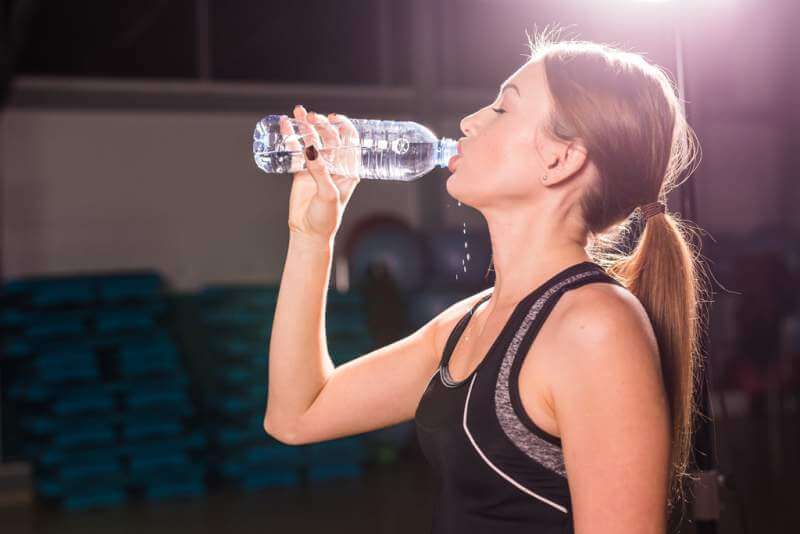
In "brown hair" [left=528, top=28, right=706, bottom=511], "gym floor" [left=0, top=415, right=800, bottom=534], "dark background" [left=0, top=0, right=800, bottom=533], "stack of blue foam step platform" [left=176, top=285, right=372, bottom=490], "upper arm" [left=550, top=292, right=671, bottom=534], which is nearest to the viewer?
"upper arm" [left=550, top=292, right=671, bottom=534]

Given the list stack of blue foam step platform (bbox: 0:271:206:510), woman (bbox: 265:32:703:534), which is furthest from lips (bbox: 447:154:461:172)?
stack of blue foam step platform (bbox: 0:271:206:510)

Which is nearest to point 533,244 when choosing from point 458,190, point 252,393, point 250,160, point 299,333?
point 458,190

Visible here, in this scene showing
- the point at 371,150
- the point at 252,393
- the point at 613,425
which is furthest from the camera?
the point at 252,393

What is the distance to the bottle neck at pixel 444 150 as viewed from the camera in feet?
5.41

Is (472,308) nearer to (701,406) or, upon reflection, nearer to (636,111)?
(636,111)

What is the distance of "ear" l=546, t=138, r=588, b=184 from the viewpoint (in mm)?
1244

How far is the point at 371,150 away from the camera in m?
2.15

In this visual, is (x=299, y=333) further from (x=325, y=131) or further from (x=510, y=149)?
(x=510, y=149)

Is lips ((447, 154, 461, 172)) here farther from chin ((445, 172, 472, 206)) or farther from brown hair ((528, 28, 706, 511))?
brown hair ((528, 28, 706, 511))

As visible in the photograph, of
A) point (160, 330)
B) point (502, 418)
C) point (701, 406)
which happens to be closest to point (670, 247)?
point (502, 418)

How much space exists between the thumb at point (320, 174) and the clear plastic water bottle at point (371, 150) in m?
0.01

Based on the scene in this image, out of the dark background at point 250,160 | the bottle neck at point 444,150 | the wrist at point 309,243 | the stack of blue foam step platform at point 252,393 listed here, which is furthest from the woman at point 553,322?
the stack of blue foam step platform at point 252,393

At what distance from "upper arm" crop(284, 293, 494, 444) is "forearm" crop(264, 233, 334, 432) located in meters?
0.02

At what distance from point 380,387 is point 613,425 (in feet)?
1.65
